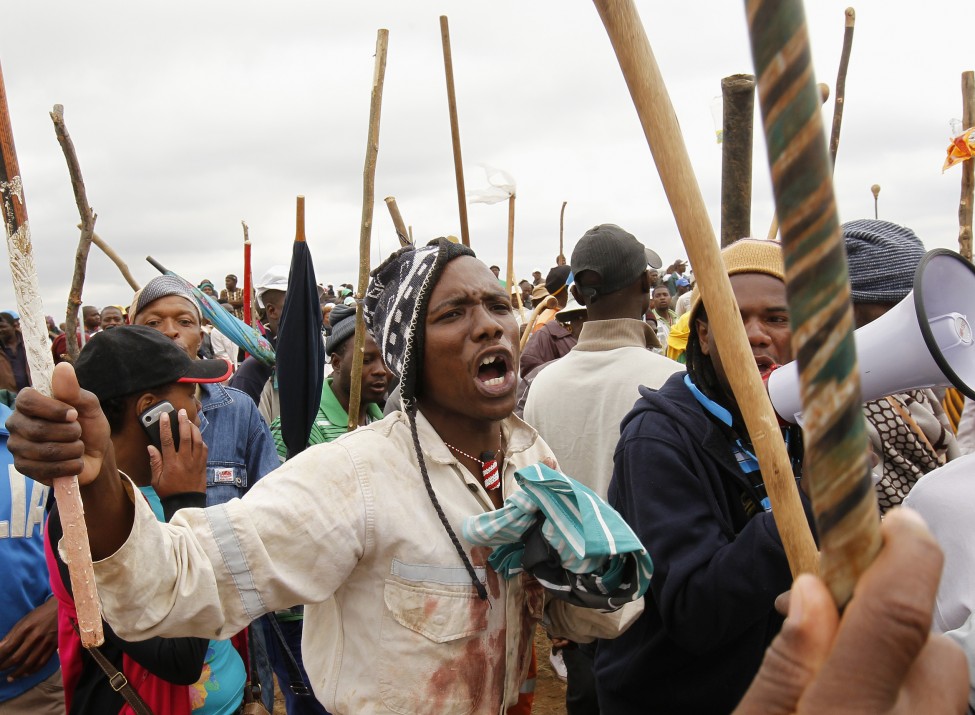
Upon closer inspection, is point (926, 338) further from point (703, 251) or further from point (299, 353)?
point (299, 353)

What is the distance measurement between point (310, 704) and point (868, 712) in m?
2.94

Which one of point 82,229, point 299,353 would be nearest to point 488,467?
point 299,353

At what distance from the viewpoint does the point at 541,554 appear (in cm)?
165

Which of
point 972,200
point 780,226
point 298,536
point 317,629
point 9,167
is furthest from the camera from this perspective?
point 972,200

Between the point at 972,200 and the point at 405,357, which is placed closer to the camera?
the point at 405,357

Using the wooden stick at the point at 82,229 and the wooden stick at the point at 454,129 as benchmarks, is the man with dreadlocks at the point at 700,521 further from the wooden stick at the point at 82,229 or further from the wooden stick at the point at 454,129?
the wooden stick at the point at 82,229

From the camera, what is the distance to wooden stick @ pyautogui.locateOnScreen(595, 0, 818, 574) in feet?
2.90

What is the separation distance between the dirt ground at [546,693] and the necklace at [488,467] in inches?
124

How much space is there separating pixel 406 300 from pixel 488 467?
0.49 m

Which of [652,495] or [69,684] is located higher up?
[652,495]

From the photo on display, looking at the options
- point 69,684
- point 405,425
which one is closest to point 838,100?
point 405,425

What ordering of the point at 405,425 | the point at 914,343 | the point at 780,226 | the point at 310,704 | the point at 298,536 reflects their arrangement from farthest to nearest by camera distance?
1. the point at 310,704
2. the point at 405,425
3. the point at 298,536
4. the point at 914,343
5. the point at 780,226

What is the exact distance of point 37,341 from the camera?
112cm

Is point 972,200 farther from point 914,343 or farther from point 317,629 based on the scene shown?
point 317,629
